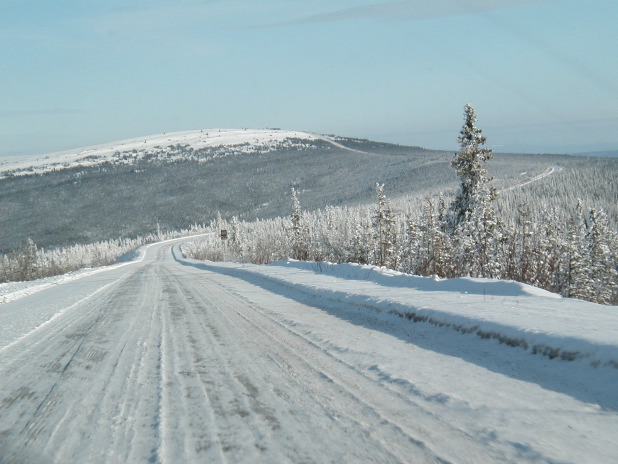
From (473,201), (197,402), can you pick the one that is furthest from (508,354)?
(473,201)

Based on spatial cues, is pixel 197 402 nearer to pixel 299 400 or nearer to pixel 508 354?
pixel 299 400

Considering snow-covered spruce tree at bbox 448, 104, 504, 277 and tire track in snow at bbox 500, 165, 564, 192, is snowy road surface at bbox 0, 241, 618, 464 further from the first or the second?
tire track in snow at bbox 500, 165, 564, 192

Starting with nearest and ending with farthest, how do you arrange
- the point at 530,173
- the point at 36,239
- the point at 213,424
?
the point at 213,424 < the point at 530,173 < the point at 36,239

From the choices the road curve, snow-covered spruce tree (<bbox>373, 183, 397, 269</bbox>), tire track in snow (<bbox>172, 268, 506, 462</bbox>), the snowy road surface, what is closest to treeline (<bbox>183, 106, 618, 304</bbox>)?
snow-covered spruce tree (<bbox>373, 183, 397, 269</bbox>)

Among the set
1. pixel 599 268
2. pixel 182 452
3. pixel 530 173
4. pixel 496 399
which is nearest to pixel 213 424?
pixel 182 452

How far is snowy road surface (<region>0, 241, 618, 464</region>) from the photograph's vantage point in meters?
3.09

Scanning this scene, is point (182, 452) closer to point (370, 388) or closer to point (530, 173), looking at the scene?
point (370, 388)

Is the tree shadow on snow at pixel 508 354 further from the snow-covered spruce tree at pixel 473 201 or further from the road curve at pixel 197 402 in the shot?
the snow-covered spruce tree at pixel 473 201

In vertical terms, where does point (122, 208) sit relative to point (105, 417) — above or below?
above

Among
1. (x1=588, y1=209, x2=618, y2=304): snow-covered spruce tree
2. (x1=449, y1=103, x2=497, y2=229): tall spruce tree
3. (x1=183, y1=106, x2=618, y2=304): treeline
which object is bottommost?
(x1=588, y1=209, x2=618, y2=304): snow-covered spruce tree

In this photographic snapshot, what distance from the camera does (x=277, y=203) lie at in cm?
18575

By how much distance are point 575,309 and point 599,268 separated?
2876cm

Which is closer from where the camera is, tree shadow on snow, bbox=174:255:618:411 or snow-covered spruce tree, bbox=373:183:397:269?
tree shadow on snow, bbox=174:255:618:411

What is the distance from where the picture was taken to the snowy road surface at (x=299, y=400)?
10.1 ft
